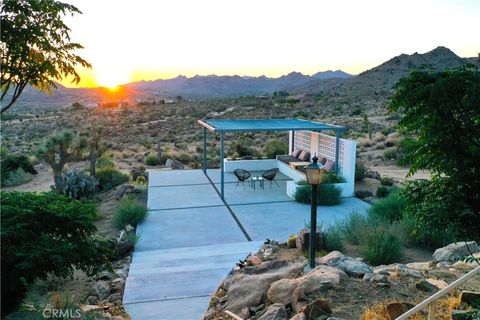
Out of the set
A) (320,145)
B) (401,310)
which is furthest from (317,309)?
(320,145)

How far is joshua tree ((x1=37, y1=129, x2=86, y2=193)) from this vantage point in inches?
574

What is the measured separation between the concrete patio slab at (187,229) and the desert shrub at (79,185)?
12.9 ft

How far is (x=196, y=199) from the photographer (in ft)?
45.9

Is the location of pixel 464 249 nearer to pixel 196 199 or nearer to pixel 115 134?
pixel 196 199

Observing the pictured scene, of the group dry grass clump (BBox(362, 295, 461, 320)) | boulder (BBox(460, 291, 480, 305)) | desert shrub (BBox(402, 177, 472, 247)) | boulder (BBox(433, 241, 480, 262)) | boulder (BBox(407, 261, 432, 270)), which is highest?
desert shrub (BBox(402, 177, 472, 247))

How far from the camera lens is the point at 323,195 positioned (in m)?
13.3

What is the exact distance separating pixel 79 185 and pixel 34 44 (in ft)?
34.6

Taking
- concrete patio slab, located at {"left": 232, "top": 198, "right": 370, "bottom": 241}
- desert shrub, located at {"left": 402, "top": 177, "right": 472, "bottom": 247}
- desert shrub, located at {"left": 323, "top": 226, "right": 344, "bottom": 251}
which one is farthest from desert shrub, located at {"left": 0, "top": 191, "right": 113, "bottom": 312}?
concrete patio slab, located at {"left": 232, "top": 198, "right": 370, "bottom": 241}

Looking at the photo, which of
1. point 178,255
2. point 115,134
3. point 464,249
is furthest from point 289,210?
point 115,134

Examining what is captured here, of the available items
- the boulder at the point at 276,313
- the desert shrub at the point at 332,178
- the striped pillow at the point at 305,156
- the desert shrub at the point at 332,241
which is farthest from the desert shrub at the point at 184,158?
the boulder at the point at 276,313

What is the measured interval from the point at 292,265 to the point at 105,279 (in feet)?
10.8

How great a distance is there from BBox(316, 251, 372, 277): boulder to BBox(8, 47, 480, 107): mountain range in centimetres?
6410

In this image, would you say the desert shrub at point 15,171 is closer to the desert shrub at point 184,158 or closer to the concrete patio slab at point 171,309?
the desert shrub at point 184,158

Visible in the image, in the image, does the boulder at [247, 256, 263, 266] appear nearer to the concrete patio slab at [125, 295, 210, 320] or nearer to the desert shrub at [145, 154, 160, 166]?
the concrete patio slab at [125, 295, 210, 320]
